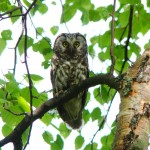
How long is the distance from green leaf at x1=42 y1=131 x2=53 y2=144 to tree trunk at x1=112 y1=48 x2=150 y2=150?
1.09 meters

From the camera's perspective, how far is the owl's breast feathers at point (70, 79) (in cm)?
394

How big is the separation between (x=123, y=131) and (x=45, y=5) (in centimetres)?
212

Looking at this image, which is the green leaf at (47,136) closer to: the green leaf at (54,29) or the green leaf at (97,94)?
the green leaf at (97,94)

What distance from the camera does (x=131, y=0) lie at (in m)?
2.49

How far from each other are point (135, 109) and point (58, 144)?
120 cm

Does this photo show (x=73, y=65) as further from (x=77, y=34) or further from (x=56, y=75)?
(x=77, y=34)

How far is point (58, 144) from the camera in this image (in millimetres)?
2783

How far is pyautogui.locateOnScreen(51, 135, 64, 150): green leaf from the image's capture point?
2.77 m

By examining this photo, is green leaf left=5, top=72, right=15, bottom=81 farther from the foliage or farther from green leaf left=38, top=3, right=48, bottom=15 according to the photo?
green leaf left=38, top=3, right=48, bottom=15

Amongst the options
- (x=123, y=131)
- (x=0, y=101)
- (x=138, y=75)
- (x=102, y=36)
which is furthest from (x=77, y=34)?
(x=123, y=131)

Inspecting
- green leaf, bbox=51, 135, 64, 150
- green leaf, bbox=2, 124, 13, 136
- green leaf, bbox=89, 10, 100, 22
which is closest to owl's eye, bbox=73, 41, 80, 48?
green leaf, bbox=89, 10, 100, 22

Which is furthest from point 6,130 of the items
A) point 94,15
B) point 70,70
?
point 70,70

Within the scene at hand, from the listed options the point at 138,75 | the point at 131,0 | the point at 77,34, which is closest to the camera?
the point at 138,75

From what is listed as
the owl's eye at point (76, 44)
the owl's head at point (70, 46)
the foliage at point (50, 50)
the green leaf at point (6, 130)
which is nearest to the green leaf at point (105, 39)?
the foliage at point (50, 50)
